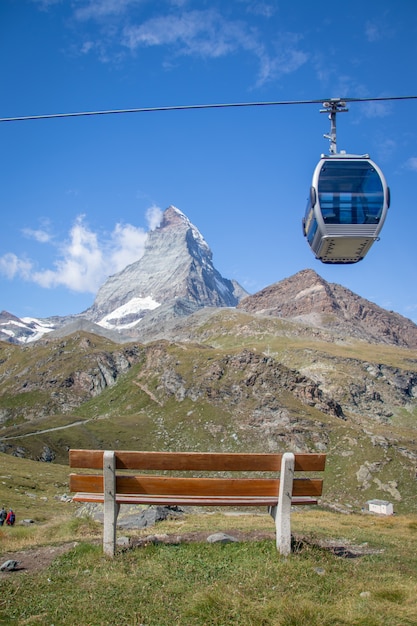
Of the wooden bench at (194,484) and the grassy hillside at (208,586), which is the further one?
the wooden bench at (194,484)

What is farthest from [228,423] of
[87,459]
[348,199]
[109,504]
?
[87,459]

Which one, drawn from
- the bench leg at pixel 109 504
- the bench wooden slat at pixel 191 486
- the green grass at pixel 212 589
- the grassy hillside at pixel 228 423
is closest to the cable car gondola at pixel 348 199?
the bench wooden slat at pixel 191 486

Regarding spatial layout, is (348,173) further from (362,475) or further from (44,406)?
(44,406)

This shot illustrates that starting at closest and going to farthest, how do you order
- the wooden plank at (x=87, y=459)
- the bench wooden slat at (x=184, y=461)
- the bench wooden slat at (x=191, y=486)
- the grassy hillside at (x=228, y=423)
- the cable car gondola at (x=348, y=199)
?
the bench wooden slat at (x=184, y=461)
the wooden plank at (x=87, y=459)
the bench wooden slat at (x=191, y=486)
the cable car gondola at (x=348, y=199)
the grassy hillside at (x=228, y=423)

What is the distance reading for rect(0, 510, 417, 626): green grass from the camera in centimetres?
733

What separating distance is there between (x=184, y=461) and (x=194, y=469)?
0.34 m

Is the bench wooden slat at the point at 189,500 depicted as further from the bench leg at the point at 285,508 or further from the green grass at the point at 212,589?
the green grass at the point at 212,589

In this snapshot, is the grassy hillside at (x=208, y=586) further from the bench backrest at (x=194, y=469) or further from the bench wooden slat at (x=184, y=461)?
the bench wooden slat at (x=184, y=461)

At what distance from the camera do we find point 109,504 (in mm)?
10023

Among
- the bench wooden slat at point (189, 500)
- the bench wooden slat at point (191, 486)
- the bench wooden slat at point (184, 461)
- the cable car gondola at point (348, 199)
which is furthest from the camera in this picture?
the cable car gondola at point (348, 199)

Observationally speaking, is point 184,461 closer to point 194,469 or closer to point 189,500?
point 194,469

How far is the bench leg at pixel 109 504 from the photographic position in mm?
9814

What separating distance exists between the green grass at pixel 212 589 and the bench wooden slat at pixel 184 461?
5.16 ft

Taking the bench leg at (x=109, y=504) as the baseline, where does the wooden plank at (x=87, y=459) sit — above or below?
above
